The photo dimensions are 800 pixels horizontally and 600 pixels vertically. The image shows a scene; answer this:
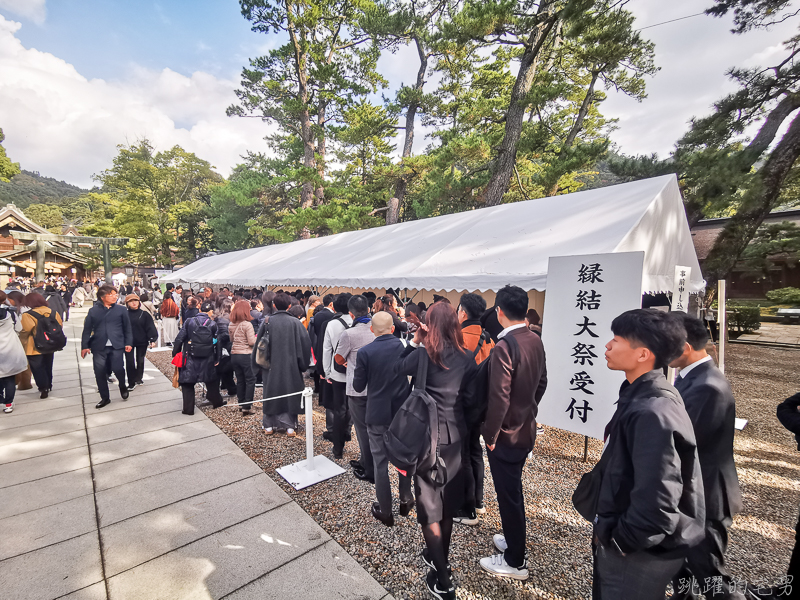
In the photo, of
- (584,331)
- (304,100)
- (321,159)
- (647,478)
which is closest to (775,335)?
(584,331)

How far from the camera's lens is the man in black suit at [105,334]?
4734 mm

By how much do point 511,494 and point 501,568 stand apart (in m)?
0.52

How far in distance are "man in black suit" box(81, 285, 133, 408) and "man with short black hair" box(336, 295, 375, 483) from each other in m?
3.78

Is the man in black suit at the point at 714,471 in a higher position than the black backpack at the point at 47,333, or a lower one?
lower

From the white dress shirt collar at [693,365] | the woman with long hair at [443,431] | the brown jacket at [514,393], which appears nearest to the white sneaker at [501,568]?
the woman with long hair at [443,431]

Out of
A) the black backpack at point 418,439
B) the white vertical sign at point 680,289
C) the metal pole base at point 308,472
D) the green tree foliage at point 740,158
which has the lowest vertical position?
the metal pole base at point 308,472

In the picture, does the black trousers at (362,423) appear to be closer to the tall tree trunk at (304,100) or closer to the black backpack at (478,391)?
the black backpack at (478,391)

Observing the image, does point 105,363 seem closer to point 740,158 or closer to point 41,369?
Result: point 41,369

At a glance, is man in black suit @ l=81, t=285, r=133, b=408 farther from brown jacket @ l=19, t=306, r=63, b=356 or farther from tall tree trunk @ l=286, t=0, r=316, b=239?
tall tree trunk @ l=286, t=0, r=316, b=239

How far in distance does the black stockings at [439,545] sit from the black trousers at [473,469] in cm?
27

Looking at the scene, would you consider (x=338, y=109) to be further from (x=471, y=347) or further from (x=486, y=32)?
(x=471, y=347)

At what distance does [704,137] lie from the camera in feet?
25.2

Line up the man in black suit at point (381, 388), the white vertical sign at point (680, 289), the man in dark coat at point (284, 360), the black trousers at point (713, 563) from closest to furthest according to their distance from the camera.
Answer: the black trousers at point (713, 563)
the man in black suit at point (381, 388)
the white vertical sign at point (680, 289)
the man in dark coat at point (284, 360)

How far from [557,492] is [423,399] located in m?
2.15
